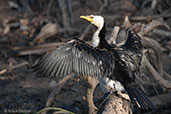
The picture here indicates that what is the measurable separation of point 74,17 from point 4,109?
4856mm

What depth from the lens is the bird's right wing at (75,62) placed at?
361 cm

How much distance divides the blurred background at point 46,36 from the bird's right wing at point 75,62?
36.1 inches

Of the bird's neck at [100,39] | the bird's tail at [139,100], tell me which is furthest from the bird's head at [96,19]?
the bird's tail at [139,100]

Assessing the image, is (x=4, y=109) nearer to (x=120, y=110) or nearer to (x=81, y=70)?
(x=81, y=70)

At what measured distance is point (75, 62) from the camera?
361 centimetres

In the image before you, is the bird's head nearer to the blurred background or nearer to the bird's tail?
the blurred background

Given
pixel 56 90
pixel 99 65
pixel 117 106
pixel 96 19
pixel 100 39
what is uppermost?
pixel 96 19

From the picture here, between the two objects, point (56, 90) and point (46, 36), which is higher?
point (46, 36)

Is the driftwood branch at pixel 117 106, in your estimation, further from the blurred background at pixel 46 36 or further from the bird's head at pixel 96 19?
the bird's head at pixel 96 19

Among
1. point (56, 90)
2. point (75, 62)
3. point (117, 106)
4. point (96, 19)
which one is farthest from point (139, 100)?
point (56, 90)

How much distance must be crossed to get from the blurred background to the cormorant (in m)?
0.85

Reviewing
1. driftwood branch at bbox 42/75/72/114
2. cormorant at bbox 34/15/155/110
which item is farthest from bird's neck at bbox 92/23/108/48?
driftwood branch at bbox 42/75/72/114

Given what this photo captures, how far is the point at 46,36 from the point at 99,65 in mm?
4149

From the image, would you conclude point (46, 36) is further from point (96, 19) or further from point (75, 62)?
point (75, 62)
